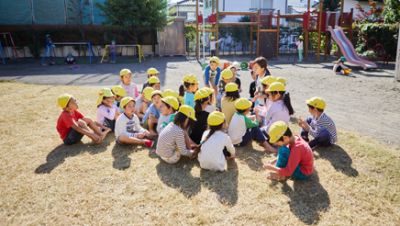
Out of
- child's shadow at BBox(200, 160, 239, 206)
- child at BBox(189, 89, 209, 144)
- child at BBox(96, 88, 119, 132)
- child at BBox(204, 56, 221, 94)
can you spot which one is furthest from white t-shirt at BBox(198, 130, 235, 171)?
child at BBox(204, 56, 221, 94)

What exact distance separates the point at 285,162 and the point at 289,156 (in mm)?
135

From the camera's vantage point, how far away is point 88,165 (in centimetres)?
508

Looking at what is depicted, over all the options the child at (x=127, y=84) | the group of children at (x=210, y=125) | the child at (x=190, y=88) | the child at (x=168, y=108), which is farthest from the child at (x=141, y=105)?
the child at (x=168, y=108)

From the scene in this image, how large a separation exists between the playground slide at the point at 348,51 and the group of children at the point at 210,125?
11.4 metres

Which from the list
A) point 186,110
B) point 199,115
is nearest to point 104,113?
point 199,115

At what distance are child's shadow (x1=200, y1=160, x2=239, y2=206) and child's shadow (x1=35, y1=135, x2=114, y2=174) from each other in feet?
7.23

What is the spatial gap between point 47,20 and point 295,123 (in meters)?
24.2

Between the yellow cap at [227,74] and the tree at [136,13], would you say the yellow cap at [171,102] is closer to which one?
the yellow cap at [227,74]

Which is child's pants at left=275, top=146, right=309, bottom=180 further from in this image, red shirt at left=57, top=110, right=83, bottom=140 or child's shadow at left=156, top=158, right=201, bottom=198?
red shirt at left=57, top=110, right=83, bottom=140

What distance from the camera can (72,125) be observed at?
18.7ft

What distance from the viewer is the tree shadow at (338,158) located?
4711mm

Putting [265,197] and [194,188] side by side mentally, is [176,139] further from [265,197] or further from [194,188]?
[265,197]

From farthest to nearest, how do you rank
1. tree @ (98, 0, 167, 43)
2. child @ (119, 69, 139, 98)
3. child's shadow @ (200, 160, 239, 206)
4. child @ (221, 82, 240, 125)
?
tree @ (98, 0, 167, 43) → child @ (119, 69, 139, 98) → child @ (221, 82, 240, 125) → child's shadow @ (200, 160, 239, 206)

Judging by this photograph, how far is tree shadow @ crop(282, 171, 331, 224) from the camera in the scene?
142 inches
